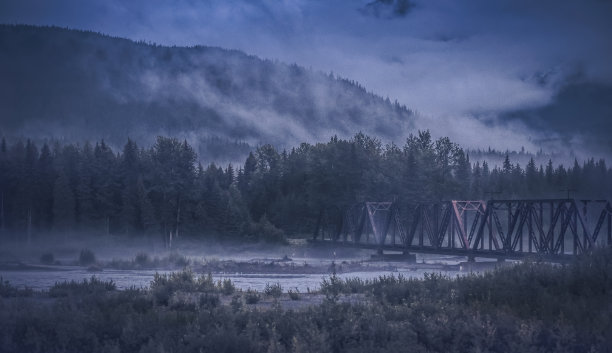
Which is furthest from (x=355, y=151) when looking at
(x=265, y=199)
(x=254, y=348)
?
(x=254, y=348)

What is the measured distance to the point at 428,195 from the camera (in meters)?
78.1

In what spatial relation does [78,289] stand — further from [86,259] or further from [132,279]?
[86,259]

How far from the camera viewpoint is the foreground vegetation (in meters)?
11.9

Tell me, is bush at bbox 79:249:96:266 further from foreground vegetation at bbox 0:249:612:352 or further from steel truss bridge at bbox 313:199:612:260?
foreground vegetation at bbox 0:249:612:352

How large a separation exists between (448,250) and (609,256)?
98.8ft

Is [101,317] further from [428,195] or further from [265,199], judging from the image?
[265,199]

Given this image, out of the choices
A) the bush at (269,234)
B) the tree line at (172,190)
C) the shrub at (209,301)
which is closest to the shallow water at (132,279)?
the shrub at (209,301)

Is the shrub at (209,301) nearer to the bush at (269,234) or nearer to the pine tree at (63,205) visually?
the bush at (269,234)

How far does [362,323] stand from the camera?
13.1 metres

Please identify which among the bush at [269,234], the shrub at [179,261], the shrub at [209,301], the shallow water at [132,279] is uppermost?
the bush at [269,234]

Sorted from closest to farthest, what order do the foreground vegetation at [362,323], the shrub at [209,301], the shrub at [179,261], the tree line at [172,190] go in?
the foreground vegetation at [362,323]
the shrub at [209,301]
the shrub at [179,261]
the tree line at [172,190]

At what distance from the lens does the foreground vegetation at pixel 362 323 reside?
1191 cm

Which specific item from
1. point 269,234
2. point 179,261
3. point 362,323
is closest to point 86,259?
point 179,261

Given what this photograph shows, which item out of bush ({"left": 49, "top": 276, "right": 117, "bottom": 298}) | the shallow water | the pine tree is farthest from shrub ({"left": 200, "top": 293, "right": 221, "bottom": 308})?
the pine tree
